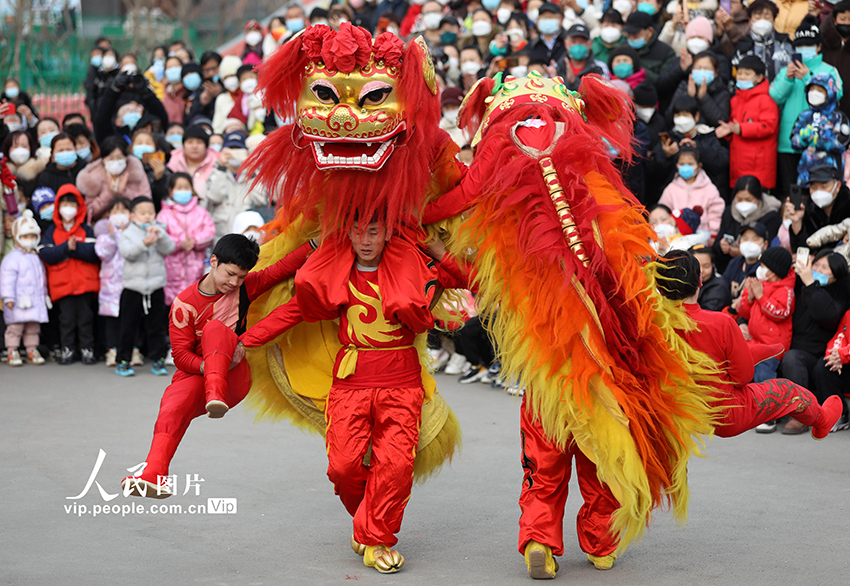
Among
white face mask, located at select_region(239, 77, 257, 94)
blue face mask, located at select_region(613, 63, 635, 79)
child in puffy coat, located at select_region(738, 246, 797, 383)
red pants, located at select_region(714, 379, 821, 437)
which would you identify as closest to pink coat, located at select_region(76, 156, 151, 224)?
white face mask, located at select_region(239, 77, 257, 94)

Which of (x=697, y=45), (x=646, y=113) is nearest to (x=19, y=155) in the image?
(x=646, y=113)

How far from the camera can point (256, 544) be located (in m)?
4.23

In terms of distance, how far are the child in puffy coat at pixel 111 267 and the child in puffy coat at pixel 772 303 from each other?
4634 millimetres

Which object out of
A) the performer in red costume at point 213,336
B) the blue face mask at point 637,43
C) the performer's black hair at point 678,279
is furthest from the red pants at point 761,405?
the blue face mask at point 637,43

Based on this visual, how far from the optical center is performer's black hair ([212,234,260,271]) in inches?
163

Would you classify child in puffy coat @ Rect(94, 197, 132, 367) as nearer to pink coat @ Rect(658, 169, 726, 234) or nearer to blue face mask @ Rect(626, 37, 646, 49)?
pink coat @ Rect(658, 169, 726, 234)

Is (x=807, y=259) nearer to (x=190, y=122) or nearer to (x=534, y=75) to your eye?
(x=534, y=75)

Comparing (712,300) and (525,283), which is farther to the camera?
(712,300)

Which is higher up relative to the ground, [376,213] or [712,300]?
[376,213]

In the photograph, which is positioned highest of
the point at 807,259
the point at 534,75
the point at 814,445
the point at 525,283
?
the point at 534,75

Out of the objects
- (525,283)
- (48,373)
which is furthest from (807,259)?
(48,373)

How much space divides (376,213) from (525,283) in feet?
2.20

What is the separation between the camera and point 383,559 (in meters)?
3.94

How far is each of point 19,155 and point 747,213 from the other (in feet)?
19.2
